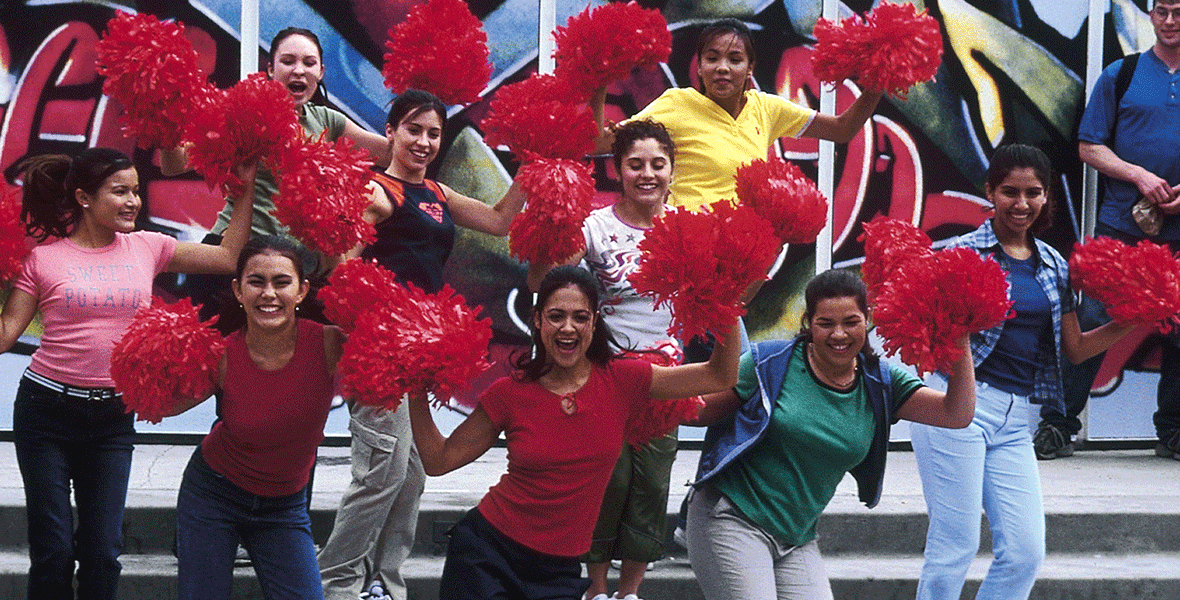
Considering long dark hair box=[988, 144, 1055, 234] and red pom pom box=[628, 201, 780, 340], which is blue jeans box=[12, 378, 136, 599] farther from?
long dark hair box=[988, 144, 1055, 234]

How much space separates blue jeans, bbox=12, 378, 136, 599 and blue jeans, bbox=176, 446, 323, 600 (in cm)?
40

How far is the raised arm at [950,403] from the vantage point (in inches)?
147

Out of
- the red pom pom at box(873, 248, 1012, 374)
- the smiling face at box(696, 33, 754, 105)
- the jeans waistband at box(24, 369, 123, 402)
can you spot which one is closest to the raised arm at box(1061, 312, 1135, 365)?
the red pom pom at box(873, 248, 1012, 374)

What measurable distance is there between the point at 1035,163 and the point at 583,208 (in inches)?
62.3

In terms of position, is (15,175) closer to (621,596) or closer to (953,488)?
(621,596)

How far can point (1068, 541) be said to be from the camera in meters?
5.41

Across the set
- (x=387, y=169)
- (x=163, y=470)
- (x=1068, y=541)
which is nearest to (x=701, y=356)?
(x=387, y=169)

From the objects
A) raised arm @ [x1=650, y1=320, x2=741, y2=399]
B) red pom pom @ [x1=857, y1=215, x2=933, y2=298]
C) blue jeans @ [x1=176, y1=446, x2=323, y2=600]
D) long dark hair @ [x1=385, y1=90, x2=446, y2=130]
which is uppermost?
long dark hair @ [x1=385, y1=90, x2=446, y2=130]

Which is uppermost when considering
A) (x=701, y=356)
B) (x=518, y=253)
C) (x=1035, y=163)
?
(x=1035, y=163)

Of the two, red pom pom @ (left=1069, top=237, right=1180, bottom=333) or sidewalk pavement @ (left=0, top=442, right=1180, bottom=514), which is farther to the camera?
sidewalk pavement @ (left=0, top=442, right=1180, bottom=514)

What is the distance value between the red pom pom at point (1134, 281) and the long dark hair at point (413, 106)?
2.14m

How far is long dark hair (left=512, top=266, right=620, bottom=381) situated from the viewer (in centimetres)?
350

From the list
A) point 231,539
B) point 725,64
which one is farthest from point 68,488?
point 725,64

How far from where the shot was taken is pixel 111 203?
13.2ft
